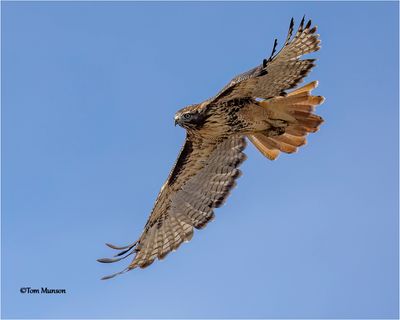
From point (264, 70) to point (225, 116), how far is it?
945mm

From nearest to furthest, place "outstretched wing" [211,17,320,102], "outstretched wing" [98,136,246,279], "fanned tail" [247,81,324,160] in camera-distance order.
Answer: "outstretched wing" [211,17,320,102], "fanned tail" [247,81,324,160], "outstretched wing" [98,136,246,279]

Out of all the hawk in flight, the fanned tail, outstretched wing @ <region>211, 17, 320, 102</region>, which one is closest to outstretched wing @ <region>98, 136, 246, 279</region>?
the hawk in flight

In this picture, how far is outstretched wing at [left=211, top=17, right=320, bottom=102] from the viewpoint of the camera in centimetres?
1304

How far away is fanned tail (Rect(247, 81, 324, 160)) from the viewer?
13.4 metres

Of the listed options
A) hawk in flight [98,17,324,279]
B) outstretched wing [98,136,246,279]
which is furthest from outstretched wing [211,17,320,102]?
outstretched wing [98,136,246,279]

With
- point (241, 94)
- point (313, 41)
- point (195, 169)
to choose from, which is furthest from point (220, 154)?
point (313, 41)

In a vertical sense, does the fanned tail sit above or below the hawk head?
below

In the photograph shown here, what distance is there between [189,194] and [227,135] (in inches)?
45.8

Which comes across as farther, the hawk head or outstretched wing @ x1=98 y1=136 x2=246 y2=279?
outstretched wing @ x1=98 y1=136 x2=246 y2=279

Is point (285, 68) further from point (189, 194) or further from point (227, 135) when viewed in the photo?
point (189, 194)

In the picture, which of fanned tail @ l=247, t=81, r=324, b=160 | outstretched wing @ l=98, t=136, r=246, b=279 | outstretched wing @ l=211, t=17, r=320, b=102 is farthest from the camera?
outstretched wing @ l=98, t=136, r=246, b=279

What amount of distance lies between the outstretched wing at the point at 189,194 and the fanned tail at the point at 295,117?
1.80 ft

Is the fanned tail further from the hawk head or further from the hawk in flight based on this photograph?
the hawk head

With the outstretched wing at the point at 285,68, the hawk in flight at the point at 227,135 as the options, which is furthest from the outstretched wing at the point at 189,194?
the outstretched wing at the point at 285,68
